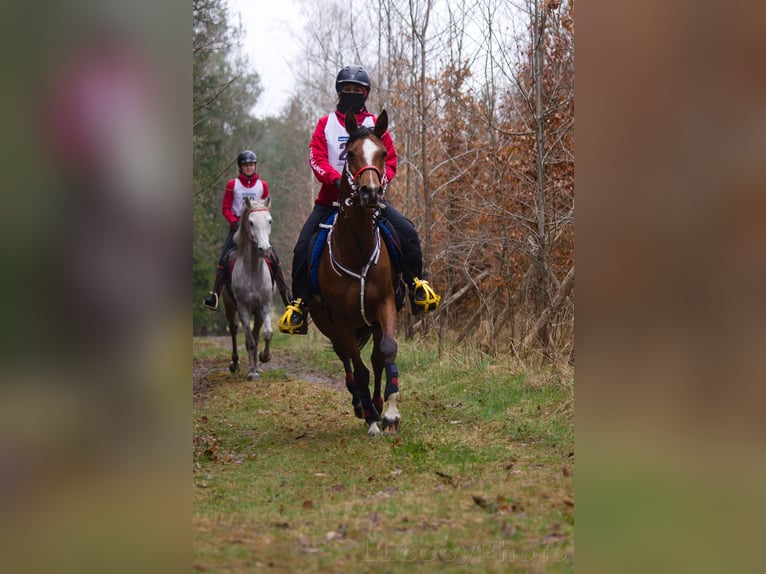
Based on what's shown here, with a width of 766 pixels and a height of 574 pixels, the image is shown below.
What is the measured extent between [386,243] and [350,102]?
1.52 metres

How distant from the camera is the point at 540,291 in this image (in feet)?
38.5

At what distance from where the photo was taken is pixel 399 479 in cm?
578

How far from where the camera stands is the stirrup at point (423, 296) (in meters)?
8.12

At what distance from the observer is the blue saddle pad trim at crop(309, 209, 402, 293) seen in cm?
805

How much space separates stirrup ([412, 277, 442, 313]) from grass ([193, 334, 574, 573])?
1.22 m

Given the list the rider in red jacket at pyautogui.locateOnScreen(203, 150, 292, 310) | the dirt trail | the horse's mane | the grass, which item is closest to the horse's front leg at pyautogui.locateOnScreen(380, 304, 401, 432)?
the grass

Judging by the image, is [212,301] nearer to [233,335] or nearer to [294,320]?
[233,335]

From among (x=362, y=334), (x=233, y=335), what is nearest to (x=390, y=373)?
(x=362, y=334)

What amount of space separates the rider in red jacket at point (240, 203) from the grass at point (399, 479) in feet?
9.90

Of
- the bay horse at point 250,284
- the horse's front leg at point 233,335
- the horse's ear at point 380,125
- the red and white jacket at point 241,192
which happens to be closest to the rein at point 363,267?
the horse's ear at point 380,125

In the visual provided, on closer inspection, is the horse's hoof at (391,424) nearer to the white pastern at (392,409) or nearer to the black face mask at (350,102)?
the white pastern at (392,409)
